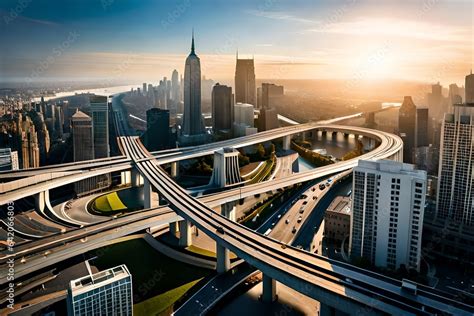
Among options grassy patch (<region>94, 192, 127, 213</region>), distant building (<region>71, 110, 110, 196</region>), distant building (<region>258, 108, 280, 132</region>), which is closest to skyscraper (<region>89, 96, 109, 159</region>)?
distant building (<region>71, 110, 110, 196</region>)

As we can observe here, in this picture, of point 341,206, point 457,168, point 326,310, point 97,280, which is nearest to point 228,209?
point 341,206

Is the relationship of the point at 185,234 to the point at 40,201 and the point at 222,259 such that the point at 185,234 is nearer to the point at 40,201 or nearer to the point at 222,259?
the point at 222,259

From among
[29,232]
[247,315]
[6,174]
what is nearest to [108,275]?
[247,315]

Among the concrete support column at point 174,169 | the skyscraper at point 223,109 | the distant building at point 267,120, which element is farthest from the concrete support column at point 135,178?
the distant building at point 267,120

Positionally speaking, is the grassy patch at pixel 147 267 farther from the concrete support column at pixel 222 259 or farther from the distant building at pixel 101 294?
the distant building at pixel 101 294

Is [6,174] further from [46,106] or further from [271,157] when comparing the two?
[271,157]
